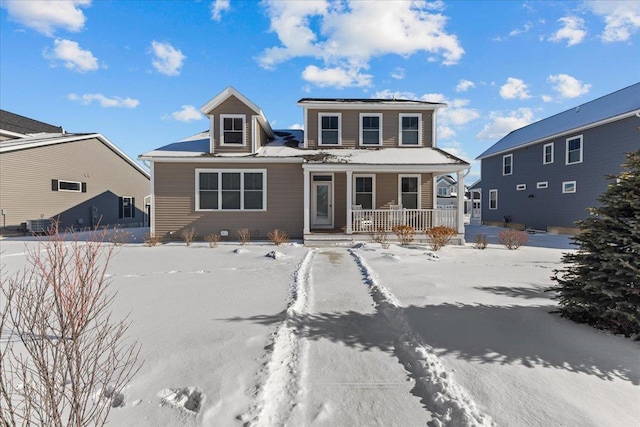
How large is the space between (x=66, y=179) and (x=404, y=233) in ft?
58.8

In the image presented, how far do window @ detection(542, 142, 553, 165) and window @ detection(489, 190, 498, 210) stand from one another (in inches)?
187

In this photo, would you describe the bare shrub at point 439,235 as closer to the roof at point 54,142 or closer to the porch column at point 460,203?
the porch column at point 460,203

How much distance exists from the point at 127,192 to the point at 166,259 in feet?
54.7

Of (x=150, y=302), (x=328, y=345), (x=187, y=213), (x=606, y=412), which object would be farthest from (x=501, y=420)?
(x=187, y=213)

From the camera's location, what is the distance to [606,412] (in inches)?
94.3

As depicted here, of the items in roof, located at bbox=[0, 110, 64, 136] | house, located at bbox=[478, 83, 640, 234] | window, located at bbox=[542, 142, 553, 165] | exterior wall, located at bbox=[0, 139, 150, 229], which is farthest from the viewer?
roof, located at bbox=[0, 110, 64, 136]

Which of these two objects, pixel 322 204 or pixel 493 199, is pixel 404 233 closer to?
pixel 322 204

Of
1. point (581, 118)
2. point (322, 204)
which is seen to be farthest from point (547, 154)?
point (322, 204)

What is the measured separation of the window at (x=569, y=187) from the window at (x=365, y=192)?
1067 cm

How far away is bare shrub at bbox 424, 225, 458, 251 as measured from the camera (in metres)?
10.2

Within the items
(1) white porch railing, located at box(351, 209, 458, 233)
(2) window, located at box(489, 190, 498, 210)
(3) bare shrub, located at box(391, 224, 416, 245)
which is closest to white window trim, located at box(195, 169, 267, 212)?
(1) white porch railing, located at box(351, 209, 458, 233)

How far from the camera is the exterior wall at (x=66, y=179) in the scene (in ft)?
47.0

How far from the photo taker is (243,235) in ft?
37.0

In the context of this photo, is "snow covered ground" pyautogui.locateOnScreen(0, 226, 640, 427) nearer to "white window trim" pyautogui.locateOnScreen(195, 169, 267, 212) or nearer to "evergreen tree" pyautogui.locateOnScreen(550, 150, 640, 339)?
"evergreen tree" pyautogui.locateOnScreen(550, 150, 640, 339)
